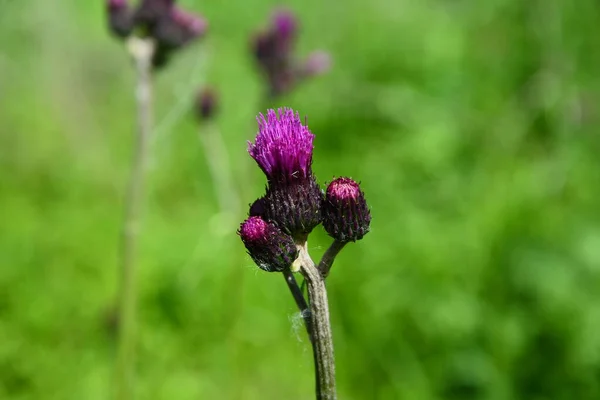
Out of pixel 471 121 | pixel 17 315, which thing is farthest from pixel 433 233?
pixel 17 315

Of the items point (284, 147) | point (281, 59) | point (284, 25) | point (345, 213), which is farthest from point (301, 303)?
point (284, 25)

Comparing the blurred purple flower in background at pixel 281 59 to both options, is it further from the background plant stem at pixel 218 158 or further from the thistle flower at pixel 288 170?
the thistle flower at pixel 288 170

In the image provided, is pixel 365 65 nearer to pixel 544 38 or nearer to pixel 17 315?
pixel 544 38

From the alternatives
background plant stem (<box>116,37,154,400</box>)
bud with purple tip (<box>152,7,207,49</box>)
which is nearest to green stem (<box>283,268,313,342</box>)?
background plant stem (<box>116,37,154,400</box>)

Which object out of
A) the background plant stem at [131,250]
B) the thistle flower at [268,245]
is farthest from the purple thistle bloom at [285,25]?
the thistle flower at [268,245]

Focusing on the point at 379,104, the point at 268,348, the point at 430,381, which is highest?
the point at 379,104
